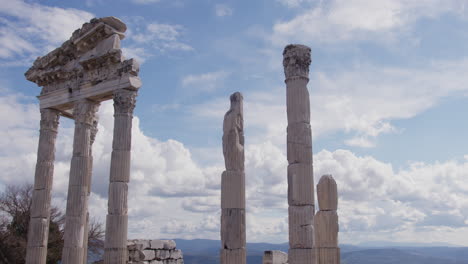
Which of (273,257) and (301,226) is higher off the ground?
(301,226)

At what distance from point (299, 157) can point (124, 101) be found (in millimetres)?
9382

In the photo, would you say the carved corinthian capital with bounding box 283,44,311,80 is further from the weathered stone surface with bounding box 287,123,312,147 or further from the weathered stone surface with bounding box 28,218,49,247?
the weathered stone surface with bounding box 28,218,49,247

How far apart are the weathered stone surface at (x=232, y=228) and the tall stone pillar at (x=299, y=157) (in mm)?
1551

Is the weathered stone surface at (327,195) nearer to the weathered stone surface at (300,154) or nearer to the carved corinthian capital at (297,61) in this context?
the weathered stone surface at (300,154)

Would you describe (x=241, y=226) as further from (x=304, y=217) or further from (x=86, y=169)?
(x=86, y=169)

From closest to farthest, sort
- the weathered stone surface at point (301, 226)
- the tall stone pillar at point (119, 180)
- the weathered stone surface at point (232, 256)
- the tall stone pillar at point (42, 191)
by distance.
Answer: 1. the weathered stone surface at point (301, 226)
2. the weathered stone surface at point (232, 256)
3. the tall stone pillar at point (119, 180)
4. the tall stone pillar at point (42, 191)

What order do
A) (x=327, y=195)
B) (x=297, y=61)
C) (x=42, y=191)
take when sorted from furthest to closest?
(x=42, y=191) → (x=297, y=61) → (x=327, y=195)

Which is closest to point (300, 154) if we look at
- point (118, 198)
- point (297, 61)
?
point (297, 61)

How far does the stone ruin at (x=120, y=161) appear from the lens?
1419cm

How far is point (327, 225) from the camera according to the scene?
13.8 meters

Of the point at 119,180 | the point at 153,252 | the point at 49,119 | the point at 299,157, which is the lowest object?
the point at 153,252

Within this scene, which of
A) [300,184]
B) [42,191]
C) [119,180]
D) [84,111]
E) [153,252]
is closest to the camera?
[300,184]

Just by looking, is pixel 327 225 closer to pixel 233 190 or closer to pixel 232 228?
pixel 232 228

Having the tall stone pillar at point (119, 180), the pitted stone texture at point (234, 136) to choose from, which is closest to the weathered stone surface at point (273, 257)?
the pitted stone texture at point (234, 136)
